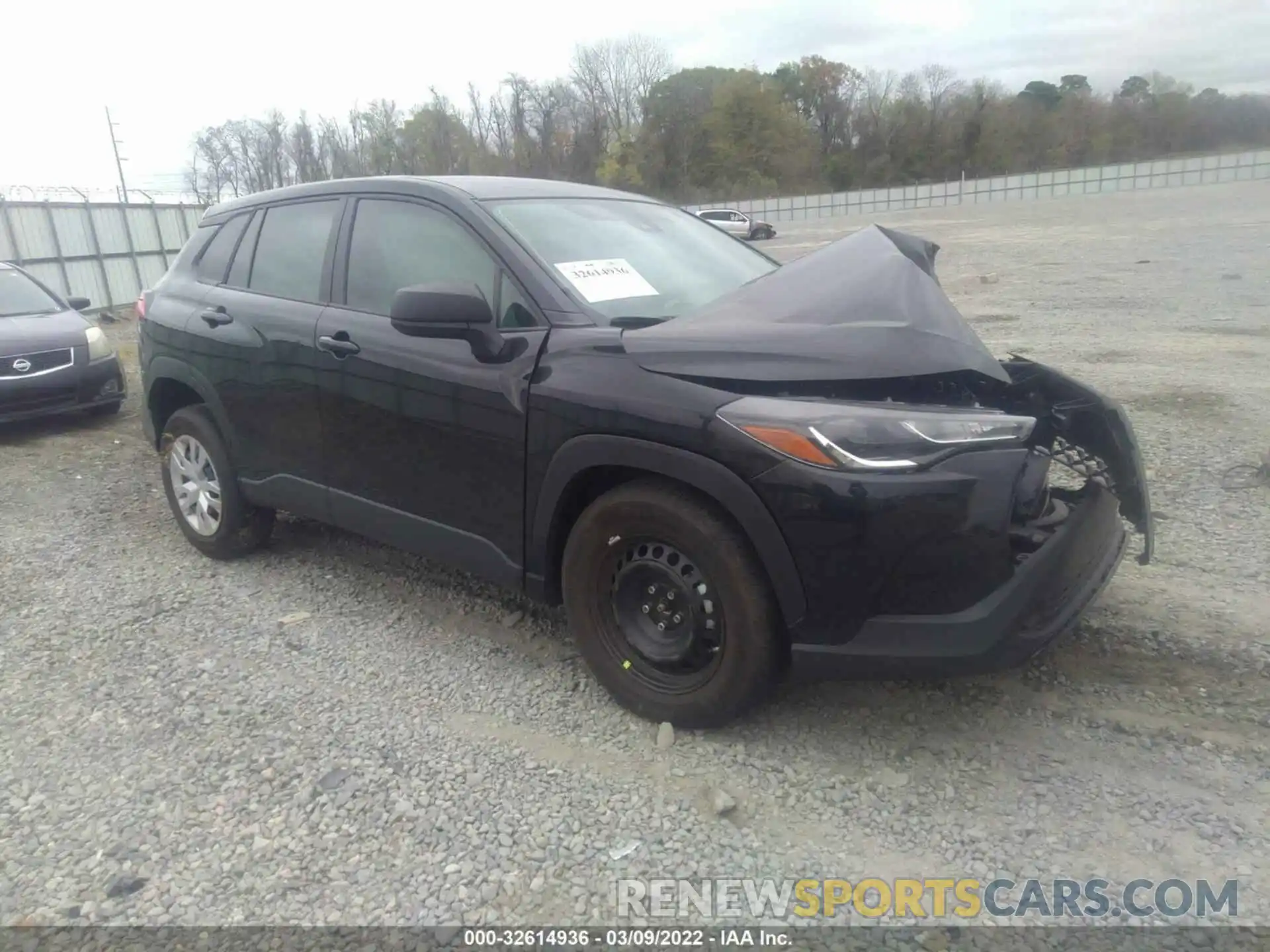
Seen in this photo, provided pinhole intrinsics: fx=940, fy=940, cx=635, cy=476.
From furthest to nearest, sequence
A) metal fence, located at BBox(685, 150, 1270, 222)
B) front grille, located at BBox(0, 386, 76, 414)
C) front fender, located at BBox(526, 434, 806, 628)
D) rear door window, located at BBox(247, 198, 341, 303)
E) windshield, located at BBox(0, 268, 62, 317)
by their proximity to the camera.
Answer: metal fence, located at BBox(685, 150, 1270, 222) → windshield, located at BBox(0, 268, 62, 317) → front grille, located at BBox(0, 386, 76, 414) → rear door window, located at BBox(247, 198, 341, 303) → front fender, located at BBox(526, 434, 806, 628)

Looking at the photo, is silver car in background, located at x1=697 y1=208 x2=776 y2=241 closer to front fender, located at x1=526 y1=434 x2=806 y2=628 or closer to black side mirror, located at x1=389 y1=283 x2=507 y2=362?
black side mirror, located at x1=389 y1=283 x2=507 y2=362

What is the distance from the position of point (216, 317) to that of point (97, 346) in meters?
4.82

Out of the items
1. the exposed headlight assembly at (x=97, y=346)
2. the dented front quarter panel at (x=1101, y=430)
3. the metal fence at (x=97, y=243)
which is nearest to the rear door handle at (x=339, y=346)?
the dented front quarter panel at (x=1101, y=430)

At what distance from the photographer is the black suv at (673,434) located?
105 inches

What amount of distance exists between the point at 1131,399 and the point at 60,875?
7124mm

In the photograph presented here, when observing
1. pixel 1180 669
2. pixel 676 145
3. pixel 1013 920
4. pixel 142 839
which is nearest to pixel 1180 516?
pixel 1180 669

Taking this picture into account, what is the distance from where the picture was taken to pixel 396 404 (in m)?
3.71

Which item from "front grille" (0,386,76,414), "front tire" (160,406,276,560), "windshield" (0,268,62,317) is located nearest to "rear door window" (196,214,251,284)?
"front tire" (160,406,276,560)

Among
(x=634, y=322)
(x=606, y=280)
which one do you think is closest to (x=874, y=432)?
(x=634, y=322)

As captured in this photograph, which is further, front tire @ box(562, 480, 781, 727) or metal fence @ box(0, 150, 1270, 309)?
metal fence @ box(0, 150, 1270, 309)

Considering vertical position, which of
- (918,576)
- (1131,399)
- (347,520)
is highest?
(918,576)

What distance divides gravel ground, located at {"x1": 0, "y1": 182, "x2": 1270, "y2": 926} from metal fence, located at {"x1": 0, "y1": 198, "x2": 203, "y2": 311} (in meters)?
16.3

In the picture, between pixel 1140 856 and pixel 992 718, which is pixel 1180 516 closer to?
pixel 992 718

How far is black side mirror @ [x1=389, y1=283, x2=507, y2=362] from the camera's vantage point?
323cm
